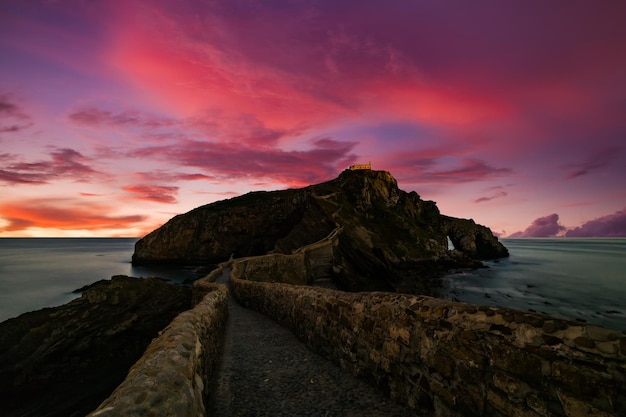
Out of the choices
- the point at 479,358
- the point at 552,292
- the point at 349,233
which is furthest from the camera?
the point at 349,233

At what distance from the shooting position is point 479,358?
4.21 m

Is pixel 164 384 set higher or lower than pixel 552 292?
higher

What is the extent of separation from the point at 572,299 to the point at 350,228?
32016mm

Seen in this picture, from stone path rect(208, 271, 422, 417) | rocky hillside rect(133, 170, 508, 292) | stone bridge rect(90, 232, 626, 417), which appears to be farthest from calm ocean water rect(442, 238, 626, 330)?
stone bridge rect(90, 232, 626, 417)

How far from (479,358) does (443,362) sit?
677 mm

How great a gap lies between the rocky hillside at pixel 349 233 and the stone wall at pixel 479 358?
39.1m

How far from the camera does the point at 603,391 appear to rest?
3.05 meters

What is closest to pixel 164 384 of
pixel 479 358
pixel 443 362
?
pixel 443 362

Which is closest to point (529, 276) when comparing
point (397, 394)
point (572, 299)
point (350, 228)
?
point (572, 299)

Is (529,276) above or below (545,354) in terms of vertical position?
below

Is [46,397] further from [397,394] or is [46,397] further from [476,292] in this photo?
[476,292]

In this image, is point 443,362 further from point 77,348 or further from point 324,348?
point 77,348

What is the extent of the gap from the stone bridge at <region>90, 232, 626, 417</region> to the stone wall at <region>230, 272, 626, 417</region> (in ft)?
0.04

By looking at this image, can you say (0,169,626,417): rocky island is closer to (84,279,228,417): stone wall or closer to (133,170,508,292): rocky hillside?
(84,279,228,417): stone wall
